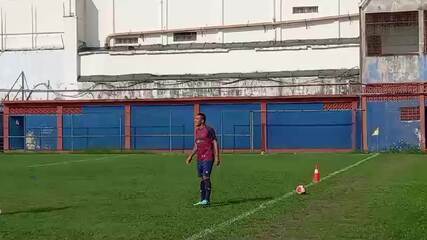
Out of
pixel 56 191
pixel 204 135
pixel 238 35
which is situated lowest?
pixel 56 191

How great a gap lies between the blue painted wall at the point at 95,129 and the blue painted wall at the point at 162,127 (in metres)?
1.10

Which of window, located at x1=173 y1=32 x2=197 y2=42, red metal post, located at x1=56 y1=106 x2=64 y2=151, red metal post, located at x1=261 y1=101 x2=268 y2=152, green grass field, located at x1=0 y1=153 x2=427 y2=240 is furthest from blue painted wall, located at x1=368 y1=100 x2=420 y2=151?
green grass field, located at x1=0 y1=153 x2=427 y2=240

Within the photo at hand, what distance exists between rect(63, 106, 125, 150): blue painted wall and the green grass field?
26.5 meters

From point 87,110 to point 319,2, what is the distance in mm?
17985

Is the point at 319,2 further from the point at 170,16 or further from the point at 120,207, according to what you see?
the point at 120,207

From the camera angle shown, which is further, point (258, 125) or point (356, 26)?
point (356, 26)

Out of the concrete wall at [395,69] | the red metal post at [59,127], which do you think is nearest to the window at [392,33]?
the concrete wall at [395,69]

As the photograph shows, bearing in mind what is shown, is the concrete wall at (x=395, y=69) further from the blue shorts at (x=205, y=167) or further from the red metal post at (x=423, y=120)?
the blue shorts at (x=205, y=167)

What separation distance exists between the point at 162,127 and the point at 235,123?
4.88 meters

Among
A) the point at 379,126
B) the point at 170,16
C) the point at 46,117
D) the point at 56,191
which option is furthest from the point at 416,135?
the point at 56,191

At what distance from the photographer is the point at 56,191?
18.4 m

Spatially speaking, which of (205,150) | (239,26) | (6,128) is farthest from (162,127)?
(205,150)

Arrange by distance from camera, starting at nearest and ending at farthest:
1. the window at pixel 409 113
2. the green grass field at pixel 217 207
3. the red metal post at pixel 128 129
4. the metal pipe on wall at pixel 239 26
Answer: the green grass field at pixel 217 207
the window at pixel 409 113
the red metal post at pixel 128 129
the metal pipe on wall at pixel 239 26

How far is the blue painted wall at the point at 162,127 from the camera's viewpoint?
49.3 meters
